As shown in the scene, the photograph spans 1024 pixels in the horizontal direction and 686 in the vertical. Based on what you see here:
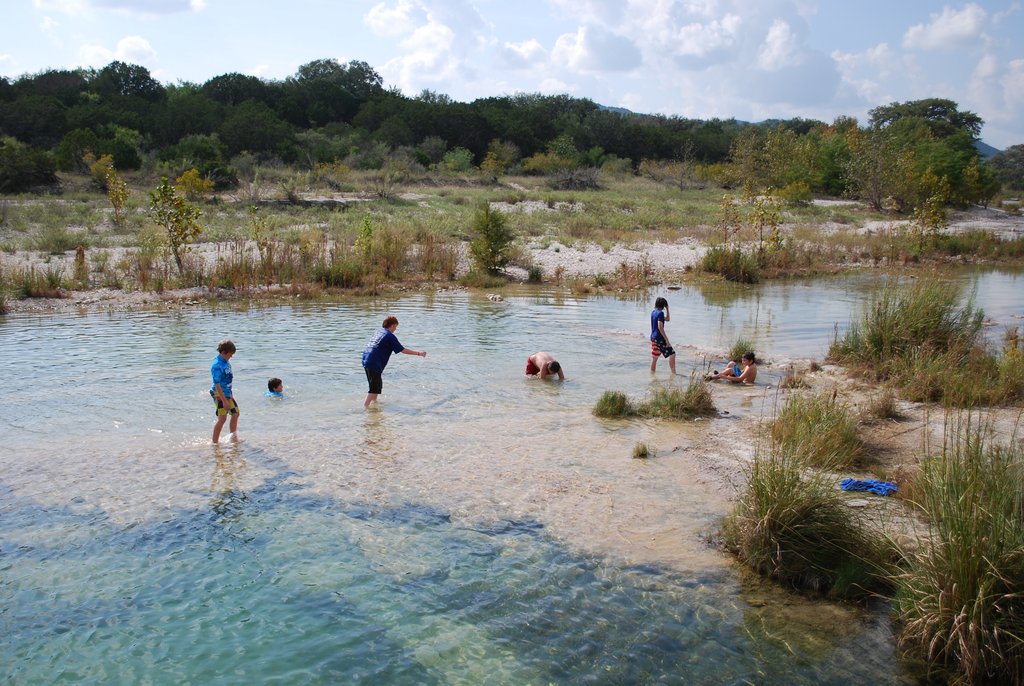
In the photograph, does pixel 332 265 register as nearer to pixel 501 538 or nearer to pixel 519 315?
pixel 519 315

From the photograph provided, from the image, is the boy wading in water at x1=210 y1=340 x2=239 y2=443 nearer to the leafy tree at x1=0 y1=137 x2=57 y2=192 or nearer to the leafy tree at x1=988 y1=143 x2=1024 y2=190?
the leafy tree at x1=0 y1=137 x2=57 y2=192

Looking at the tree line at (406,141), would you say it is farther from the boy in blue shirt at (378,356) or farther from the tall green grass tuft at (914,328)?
the boy in blue shirt at (378,356)

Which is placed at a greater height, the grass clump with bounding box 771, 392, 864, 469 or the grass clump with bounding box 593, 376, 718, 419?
the grass clump with bounding box 771, 392, 864, 469

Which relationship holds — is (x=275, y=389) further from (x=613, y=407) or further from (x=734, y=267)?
(x=734, y=267)

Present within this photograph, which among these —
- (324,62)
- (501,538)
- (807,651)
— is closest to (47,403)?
(501,538)

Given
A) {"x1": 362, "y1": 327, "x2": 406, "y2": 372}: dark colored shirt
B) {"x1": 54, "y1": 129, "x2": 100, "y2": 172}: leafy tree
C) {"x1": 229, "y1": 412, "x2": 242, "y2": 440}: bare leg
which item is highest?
{"x1": 54, "y1": 129, "x2": 100, "y2": 172}: leafy tree

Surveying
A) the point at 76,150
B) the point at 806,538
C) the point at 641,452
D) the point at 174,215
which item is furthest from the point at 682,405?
the point at 76,150

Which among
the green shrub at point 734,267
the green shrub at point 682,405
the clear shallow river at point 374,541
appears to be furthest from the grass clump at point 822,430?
the green shrub at point 734,267

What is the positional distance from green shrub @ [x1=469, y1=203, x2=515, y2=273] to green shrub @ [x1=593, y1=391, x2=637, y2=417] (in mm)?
15198

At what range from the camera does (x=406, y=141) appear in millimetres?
62906

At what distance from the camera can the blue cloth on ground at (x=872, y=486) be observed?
8.30 meters

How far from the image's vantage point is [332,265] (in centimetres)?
2431

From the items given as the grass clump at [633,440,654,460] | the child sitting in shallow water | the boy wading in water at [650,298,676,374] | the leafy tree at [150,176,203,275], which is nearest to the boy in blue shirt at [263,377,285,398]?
the grass clump at [633,440,654,460]

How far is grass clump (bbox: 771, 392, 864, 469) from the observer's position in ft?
28.3
